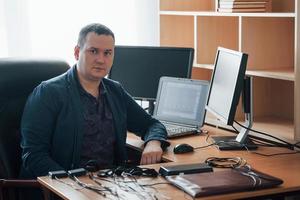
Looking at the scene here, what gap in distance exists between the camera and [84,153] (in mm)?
2947

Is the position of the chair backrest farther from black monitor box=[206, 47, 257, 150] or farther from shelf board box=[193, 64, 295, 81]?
shelf board box=[193, 64, 295, 81]

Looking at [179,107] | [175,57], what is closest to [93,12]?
[175,57]

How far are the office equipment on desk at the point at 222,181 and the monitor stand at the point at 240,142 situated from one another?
1.56ft

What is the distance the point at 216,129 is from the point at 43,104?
1.05 m

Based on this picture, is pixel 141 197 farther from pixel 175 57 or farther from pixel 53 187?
pixel 175 57

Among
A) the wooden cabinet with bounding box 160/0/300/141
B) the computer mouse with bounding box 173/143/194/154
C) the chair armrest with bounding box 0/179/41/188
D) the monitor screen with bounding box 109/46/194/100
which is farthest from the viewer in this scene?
the monitor screen with bounding box 109/46/194/100

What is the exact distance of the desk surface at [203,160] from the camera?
7.43ft

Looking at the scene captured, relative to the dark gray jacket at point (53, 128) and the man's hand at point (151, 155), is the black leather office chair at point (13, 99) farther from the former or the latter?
the man's hand at point (151, 155)

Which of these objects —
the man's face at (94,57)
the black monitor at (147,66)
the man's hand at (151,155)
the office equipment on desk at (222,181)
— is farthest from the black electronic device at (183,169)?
the black monitor at (147,66)

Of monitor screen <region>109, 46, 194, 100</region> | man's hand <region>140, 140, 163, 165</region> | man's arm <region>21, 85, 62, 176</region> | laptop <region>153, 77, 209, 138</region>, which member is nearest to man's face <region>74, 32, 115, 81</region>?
man's arm <region>21, 85, 62, 176</region>

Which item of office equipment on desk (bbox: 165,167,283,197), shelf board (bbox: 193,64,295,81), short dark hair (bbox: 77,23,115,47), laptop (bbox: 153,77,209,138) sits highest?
short dark hair (bbox: 77,23,115,47)

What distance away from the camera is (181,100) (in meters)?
3.35

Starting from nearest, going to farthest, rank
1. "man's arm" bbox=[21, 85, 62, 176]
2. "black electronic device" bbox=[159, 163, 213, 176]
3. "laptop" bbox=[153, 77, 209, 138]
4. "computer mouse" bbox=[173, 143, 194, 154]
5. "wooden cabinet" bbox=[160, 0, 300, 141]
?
"black electronic device" bbox=[159, 163, 213, 176] → "man's arm" bbox=[21, 85, 62, 176] → "computer mouse" bbox=[173, 143, 194, 154] → "wooden cabinet" bbox=[160, 0, 300, 141] → "laptop" bbox=[153, 77, 209, 138]

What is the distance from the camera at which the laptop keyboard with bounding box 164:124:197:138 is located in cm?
324
